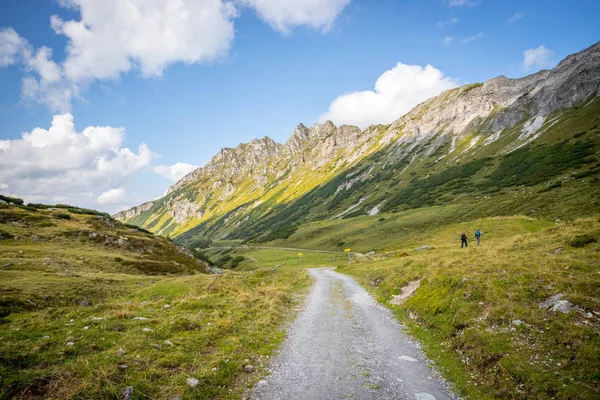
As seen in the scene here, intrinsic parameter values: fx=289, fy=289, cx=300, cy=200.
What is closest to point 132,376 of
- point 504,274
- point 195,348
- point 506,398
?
point 195,348

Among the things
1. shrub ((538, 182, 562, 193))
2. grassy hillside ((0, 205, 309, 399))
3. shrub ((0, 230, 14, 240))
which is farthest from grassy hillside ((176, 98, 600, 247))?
shrub ((0, 230, 14, 240))

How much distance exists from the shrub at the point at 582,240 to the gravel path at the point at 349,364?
1476cm

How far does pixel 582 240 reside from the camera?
21188mm

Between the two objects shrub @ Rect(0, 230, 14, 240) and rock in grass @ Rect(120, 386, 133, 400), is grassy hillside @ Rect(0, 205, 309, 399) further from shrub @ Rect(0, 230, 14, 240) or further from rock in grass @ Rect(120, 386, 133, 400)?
shrub @ Rect(0, 230, 14, 240)

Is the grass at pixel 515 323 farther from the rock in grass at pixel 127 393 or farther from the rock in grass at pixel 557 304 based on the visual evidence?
the rock in grass at pixel 127 393

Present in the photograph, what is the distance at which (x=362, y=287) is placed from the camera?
33.6 m

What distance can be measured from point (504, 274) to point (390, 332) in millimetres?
8244

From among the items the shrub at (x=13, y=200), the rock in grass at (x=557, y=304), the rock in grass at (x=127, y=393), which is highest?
the shrub at (x=13, y=200)

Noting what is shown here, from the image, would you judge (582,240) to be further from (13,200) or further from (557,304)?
(13,200)

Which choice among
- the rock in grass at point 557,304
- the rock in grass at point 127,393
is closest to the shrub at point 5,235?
the rock in grass at point 127,393

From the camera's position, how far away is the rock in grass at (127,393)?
8.29 metres

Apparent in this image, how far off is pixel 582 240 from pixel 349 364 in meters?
21.0

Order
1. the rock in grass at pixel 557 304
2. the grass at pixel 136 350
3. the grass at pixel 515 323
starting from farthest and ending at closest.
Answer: the rock in grass at pixel 557 304, the grass at pixel 515 323, the grass at pixel 136 350

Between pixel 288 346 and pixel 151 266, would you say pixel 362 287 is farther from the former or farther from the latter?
pixel 151 266
